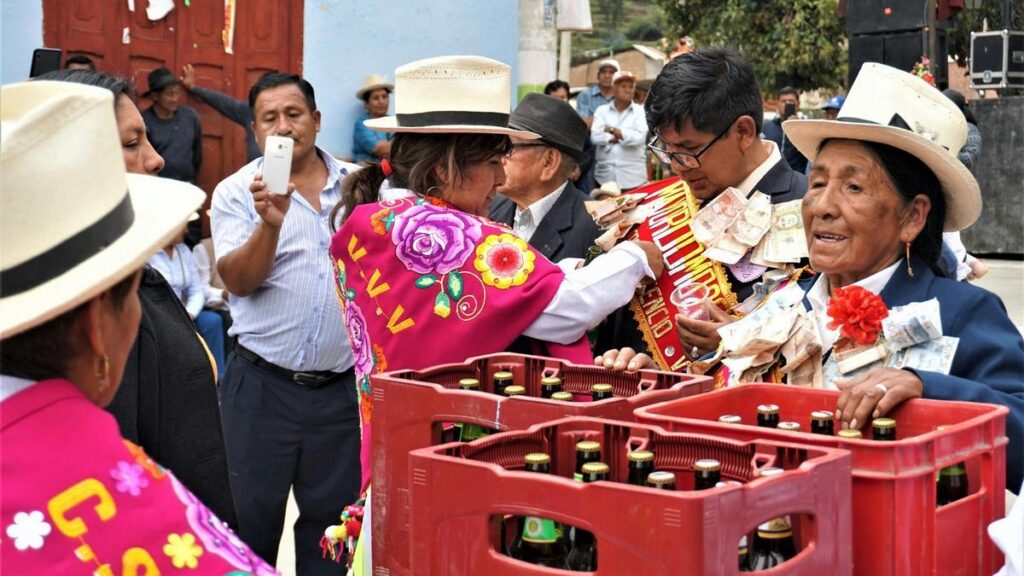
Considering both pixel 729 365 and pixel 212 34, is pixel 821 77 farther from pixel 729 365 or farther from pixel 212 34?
pixel 729 365

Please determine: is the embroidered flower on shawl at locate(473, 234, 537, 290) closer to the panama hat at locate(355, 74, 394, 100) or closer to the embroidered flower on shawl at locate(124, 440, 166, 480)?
the embroidered flower on shawl at locate(124, 440, 166, 480)

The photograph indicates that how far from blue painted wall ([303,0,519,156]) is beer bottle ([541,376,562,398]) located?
24.7 ft

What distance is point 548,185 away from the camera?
458cm

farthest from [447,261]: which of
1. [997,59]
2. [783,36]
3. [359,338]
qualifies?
[783,36]

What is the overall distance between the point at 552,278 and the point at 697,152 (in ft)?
2.23

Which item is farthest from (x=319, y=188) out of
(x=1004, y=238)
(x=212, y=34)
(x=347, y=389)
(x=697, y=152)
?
(x=1004, y=238)

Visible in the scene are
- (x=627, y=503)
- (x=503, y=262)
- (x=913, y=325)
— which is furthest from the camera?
(x=503, y=262)

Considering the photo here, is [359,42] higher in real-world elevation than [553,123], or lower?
higher

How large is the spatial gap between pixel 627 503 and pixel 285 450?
2.82 meters

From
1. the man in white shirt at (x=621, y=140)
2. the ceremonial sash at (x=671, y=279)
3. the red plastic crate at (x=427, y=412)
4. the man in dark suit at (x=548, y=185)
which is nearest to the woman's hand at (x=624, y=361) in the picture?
the red plastic crate at (x=427, y=412)

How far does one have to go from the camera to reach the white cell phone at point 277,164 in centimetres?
412

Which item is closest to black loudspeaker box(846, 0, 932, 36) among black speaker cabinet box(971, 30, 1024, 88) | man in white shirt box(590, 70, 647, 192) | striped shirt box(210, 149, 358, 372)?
man in white shirt box(590, 70, 647, 192)

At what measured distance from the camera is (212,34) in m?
9.43

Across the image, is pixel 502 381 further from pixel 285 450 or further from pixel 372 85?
pixel 372 85
